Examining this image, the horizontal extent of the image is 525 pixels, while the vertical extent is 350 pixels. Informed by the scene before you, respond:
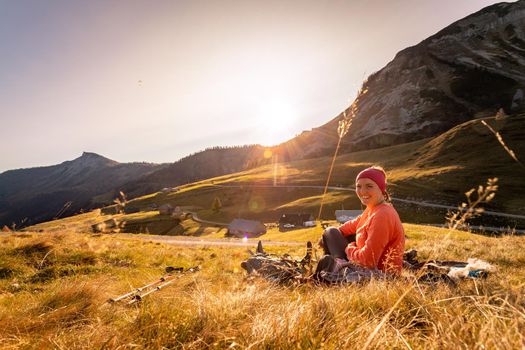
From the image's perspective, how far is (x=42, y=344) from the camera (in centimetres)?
244

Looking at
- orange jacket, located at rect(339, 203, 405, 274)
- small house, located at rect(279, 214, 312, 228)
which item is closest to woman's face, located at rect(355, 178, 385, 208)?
orange jacket, located at rect(339, 203, 405, 274)

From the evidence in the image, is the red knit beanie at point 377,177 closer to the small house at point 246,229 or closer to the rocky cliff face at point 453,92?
the small house at point 246,229

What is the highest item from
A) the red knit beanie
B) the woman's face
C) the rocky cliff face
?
the rocky cliff face

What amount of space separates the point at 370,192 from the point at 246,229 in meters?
69.3

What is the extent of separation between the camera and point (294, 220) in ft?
243

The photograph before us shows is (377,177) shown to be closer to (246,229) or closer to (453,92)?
(246,229)

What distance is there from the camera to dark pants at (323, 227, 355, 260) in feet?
21.7

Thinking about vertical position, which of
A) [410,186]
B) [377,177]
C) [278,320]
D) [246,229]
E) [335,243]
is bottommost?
[246,229]

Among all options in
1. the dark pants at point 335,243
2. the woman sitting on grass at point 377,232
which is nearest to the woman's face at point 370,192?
the woman sitting on grass at point 377,232

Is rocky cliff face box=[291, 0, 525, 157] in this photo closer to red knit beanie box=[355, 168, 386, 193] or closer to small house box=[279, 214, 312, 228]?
small house box=[279, 214, 312, 228]

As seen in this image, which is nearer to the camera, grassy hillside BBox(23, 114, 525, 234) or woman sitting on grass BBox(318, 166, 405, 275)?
woman sitting on grass BBox(318, 166, 405, 275)

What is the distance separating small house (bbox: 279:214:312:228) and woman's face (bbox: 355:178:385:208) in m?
66.7

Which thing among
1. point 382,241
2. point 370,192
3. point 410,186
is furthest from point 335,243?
point 410,186

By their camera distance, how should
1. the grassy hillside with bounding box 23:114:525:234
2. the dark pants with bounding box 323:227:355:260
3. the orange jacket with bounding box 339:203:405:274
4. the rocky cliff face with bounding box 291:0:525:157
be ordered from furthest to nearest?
the rocky cliff face with bounding box 291:0:525:157 < the grassy hillside with bounding box 23:114:525:234 < the dark pants with bounding box 323:227:355:260 < the orange jacket with bounding box 339:203:405:274
